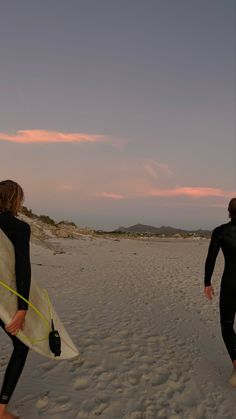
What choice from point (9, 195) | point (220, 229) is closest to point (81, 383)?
point (220, 229)

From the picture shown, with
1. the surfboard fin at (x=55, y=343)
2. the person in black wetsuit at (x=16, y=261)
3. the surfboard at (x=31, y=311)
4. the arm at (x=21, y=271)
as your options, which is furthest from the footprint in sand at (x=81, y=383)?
the arm at (x=21, y=271)

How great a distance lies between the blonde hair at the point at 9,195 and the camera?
321 cm

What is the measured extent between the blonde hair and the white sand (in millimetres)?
2133


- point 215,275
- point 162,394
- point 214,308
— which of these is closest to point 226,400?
point 162,394

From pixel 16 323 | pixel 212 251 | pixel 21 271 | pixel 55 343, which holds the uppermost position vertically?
pixel 212 251

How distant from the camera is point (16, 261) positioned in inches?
124

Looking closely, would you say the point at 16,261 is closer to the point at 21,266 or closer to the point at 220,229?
the point at 21,266

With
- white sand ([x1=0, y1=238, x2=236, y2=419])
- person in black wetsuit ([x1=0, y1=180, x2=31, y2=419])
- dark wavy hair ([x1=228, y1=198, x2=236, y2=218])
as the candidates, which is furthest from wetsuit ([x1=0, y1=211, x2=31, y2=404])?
dark wavy hair ([x1=228, y1=198, x2=236, y2=218])

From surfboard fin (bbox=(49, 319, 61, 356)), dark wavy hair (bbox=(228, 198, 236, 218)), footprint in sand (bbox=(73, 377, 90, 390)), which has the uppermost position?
dark wavy hair (bbox=(228, 198, 236, 218))

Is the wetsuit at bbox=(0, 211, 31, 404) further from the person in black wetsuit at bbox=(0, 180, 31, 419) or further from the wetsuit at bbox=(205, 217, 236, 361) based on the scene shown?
the wetsuit at bbox=(205, 217, 236, 361)

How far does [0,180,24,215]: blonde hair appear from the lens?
321 centimetres

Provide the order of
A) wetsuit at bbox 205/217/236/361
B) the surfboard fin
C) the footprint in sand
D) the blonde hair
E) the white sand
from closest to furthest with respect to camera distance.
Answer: the blonde hair → the surfboard fin → the white sand → wetsuit at bbox 205/217/236/361 → the footprint in sand

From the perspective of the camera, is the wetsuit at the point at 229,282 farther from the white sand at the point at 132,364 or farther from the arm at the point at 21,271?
the arm at the point at 21,271

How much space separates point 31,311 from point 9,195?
109cm
